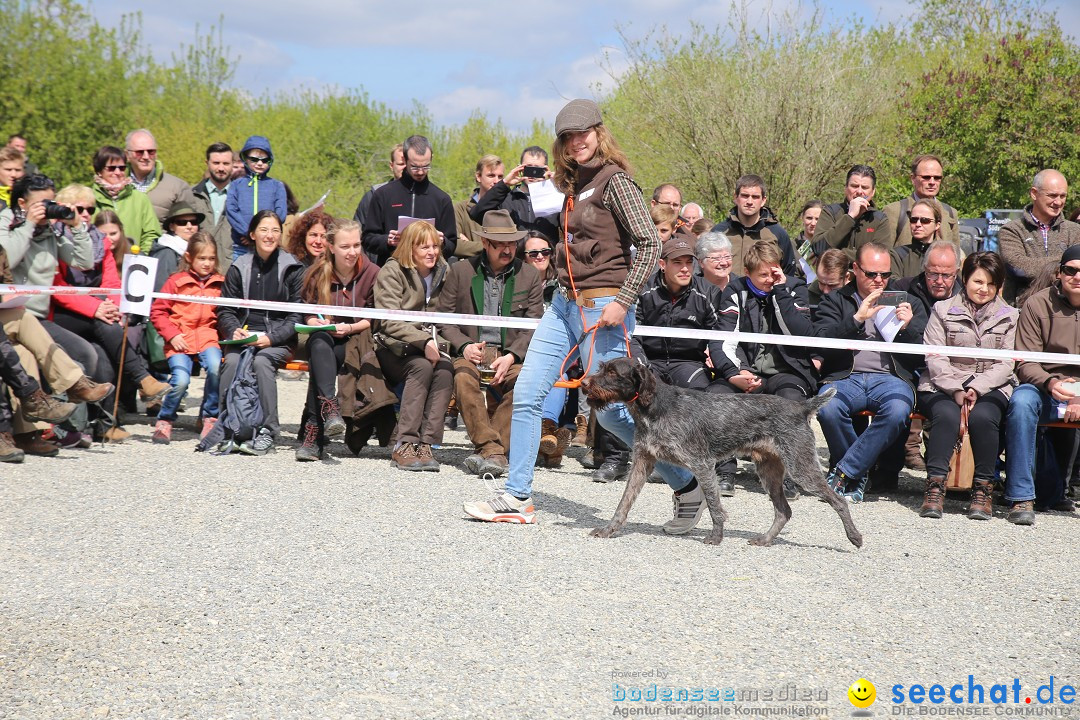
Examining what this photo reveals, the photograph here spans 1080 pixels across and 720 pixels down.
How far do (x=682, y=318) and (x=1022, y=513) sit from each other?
9.90 feet

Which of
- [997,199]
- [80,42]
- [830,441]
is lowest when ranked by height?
[830,441]

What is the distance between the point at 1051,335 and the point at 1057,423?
0.70 meters

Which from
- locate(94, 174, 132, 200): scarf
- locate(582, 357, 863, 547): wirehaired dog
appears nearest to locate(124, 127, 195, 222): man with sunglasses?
locate(94, 174, 132, 200): scarf

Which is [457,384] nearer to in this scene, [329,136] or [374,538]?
[374,538]

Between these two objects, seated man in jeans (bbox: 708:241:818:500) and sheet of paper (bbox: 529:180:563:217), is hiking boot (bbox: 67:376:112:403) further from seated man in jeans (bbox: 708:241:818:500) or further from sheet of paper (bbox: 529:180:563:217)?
seated man in jeans (bbox: 708:241:818:500)

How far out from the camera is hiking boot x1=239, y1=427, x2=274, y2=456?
927 cm

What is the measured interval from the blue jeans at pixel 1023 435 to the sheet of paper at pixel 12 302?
26.7ft

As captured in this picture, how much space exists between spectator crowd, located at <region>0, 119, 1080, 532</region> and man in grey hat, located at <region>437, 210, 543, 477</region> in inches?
0.8

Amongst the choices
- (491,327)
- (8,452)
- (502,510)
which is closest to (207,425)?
(8,452)

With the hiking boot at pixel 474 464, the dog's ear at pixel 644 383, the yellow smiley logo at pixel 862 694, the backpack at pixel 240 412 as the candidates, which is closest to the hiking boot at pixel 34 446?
the backpack at pixel 240 412

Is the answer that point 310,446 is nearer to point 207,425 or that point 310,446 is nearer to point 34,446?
point 207,425

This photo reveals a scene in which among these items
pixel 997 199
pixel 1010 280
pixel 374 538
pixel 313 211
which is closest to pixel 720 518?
pixel 374 538

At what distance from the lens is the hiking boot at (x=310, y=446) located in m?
9.03

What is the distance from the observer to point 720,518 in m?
6.55
